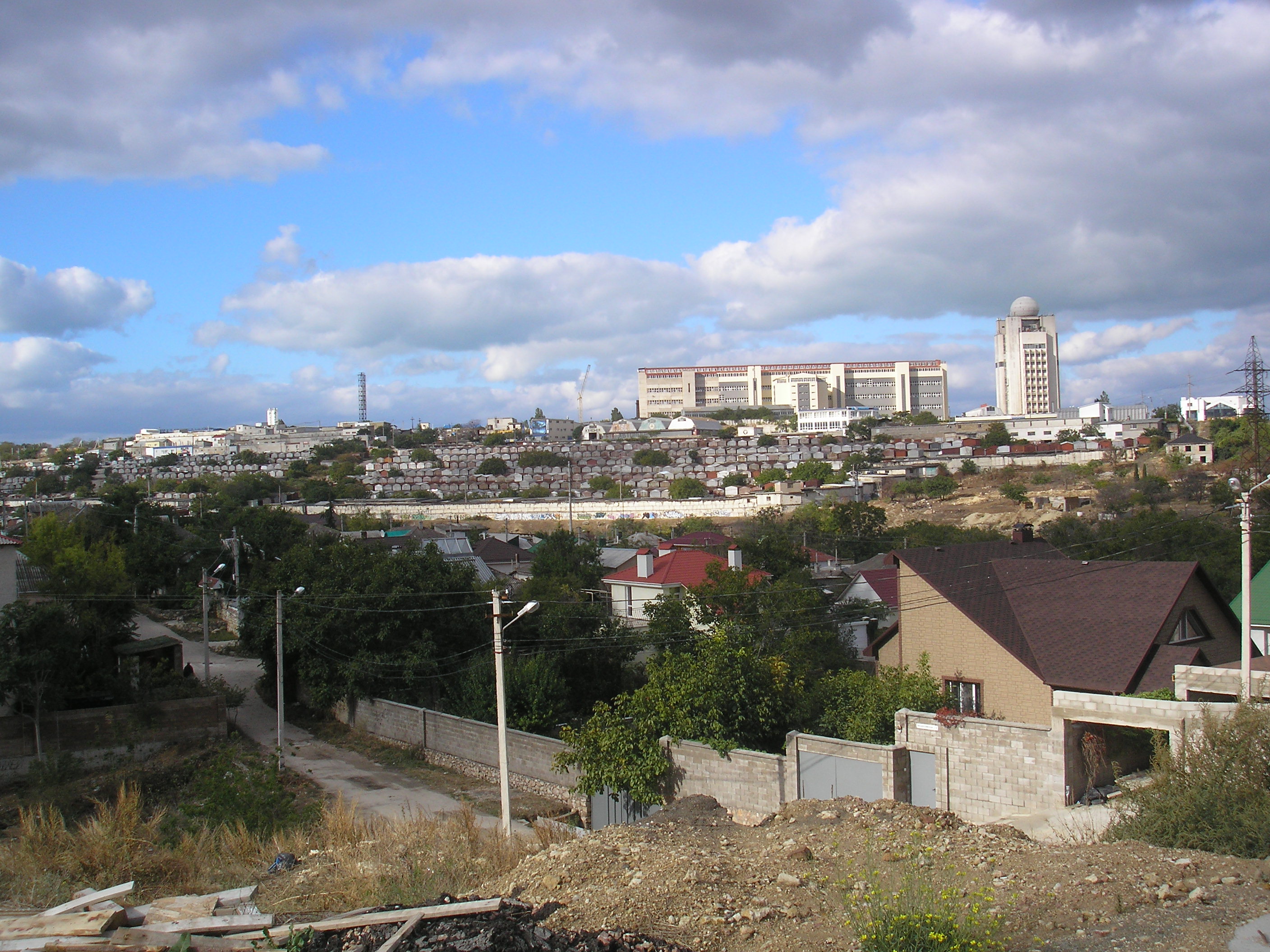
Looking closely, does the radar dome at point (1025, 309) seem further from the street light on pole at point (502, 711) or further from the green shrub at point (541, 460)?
the street light on pole at point (502, 711)

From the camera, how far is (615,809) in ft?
57.0

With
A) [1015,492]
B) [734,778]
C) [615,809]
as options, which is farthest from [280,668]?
[1015,492]

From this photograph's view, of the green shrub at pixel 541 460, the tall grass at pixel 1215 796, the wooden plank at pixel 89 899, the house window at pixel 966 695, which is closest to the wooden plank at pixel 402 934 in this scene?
the wooden plank at pixel 89 899

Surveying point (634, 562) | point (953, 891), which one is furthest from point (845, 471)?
point (953, 891)

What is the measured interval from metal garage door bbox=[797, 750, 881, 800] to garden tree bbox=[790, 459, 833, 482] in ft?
274

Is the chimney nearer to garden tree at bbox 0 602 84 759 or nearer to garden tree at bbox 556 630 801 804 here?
garden tree at bbox 556 630 801 804

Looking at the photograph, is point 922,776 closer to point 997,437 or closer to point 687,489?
point 687,489

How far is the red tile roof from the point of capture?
114 feet

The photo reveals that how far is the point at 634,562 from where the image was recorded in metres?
38.8

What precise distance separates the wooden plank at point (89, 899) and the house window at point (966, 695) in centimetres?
1619

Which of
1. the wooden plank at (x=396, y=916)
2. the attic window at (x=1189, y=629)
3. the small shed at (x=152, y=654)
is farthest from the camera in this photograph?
the small shed at (x=152, y=654)

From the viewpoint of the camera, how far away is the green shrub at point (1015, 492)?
73938 mm

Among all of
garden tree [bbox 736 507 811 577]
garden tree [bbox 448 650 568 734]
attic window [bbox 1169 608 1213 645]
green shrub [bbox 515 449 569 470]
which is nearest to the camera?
attic window [bbox 1169 608 1213 645]

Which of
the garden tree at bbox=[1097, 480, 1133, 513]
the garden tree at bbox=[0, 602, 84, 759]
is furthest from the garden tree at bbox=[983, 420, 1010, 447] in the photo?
the garden tree at bbox=[0, 602, 84, 759]
